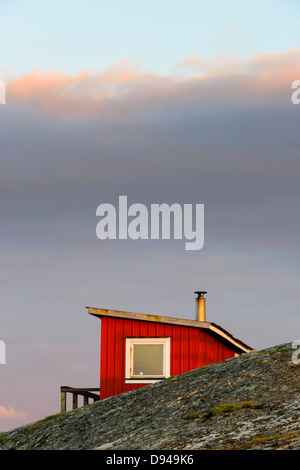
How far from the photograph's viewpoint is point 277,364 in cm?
1997

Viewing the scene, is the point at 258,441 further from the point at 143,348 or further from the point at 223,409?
the point at 143,348

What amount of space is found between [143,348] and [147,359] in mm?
435

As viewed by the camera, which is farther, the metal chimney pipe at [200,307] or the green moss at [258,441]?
the metal chimney pipe at [200,307]

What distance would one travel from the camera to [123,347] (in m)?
28.2

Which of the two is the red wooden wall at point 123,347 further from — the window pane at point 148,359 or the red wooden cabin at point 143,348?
the window pane at point 148,359

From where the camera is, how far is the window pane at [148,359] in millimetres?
27922

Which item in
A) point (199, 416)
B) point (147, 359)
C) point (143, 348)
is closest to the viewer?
point (199, 416)

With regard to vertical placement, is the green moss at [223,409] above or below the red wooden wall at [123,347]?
below

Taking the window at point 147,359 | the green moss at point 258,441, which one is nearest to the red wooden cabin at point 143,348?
the window at point 147,359

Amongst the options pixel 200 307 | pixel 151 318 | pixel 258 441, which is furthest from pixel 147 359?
pixel 258 441

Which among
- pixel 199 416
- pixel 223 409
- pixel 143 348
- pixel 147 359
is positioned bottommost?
pixel 199 416
